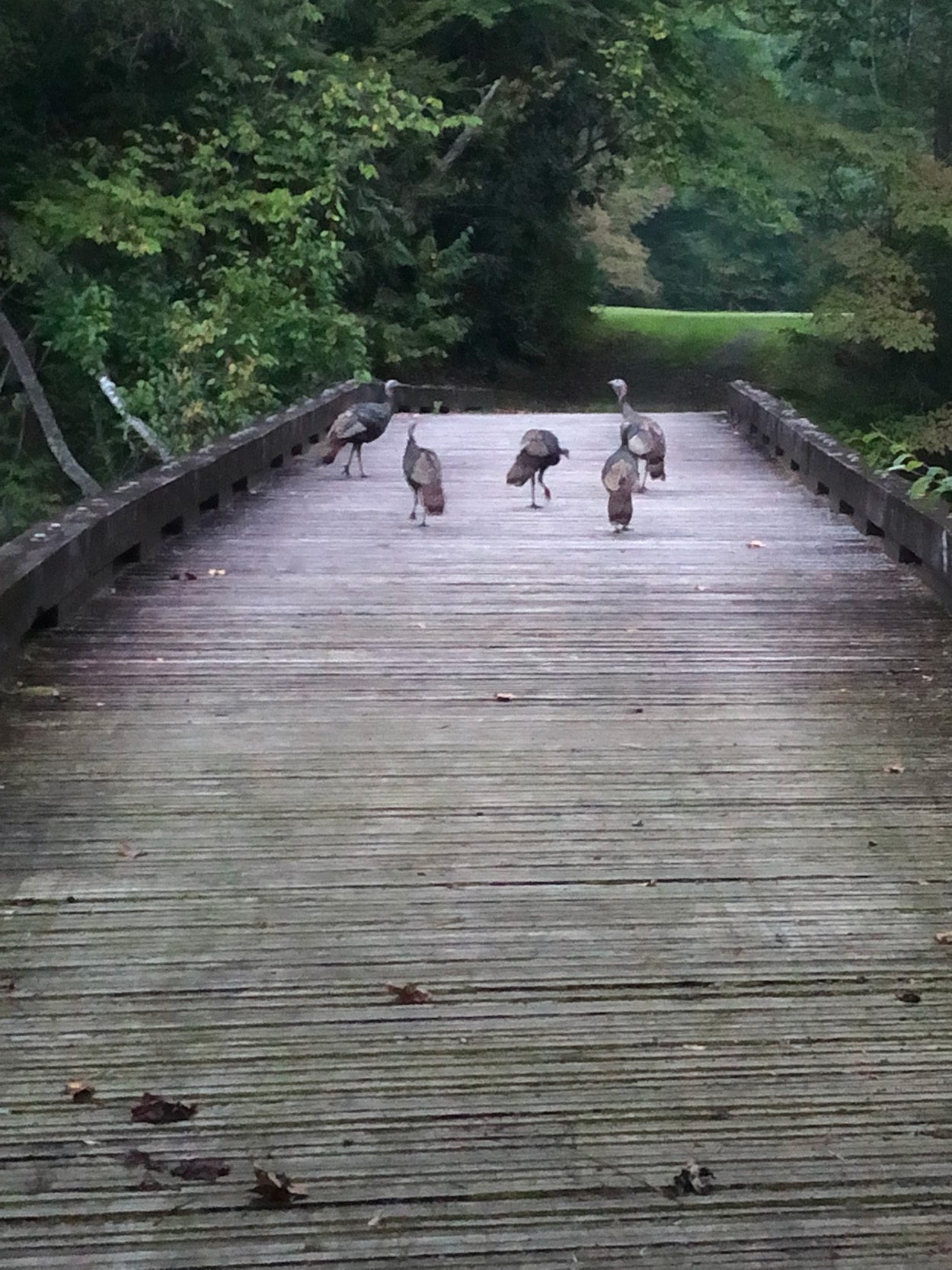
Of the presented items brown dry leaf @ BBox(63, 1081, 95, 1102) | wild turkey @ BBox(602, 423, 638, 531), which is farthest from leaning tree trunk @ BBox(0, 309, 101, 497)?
brown dry leaf @ BBox(63, 1081, 95, 1102)

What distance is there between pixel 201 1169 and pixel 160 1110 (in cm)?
21

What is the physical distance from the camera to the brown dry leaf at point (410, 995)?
3.30m

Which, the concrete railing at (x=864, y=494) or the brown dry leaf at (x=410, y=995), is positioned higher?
the concrete railing at (x=864, y=494)

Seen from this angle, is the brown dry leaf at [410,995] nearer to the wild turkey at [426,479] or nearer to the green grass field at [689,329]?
the wild turkey at [426,479]

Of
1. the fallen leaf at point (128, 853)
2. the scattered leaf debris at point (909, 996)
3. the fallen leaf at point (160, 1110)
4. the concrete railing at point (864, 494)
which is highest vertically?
the concrete railing at point (864, 494)

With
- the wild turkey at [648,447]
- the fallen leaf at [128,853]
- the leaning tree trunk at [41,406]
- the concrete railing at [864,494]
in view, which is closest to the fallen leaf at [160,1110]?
the fallen leaf at [128,853]

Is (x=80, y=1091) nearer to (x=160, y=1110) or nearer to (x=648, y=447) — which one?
(x=160, y=1110)

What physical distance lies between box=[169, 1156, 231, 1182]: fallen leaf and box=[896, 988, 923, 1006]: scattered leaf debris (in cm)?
148

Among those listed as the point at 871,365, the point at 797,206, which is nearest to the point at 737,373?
the point at 797,206

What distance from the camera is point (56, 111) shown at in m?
17.9

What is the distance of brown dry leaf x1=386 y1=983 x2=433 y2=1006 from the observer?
3299 mm

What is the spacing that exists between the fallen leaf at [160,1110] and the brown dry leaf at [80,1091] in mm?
98

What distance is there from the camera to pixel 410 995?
10.9ft

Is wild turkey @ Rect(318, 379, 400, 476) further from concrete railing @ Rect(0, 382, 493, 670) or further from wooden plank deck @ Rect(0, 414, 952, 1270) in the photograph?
wooden plank deck @ Rect(0, 414, 952, 1270)
